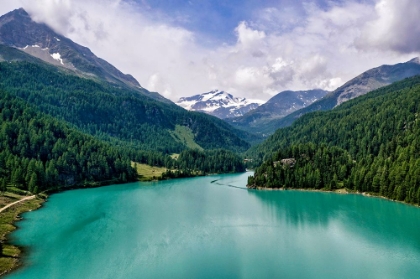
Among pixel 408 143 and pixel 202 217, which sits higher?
pixel 408 143

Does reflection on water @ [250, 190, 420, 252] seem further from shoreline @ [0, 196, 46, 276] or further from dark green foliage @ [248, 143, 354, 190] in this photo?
shoreline @ [0, 196, 46, 276]

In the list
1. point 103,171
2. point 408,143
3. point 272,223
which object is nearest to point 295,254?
point 272,223

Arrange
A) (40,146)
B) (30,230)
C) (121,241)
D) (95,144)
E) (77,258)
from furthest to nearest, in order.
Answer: (95,144) < (40,146) < (30,230) < (121,241) < (77,258)

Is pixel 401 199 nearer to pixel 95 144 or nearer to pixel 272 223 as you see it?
pixel 272 223

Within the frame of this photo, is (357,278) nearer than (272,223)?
Yes

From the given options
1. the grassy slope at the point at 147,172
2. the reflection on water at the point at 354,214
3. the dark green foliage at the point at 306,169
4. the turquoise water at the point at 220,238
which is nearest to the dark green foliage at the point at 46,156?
the grassy slope at the point at 147,172

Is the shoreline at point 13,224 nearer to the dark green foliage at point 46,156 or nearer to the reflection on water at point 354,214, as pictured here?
the dark green foliage at point 46,156

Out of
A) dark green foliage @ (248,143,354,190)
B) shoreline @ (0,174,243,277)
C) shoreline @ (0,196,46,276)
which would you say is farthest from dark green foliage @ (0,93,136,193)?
dark green foliage @ (248,143,354,190)
